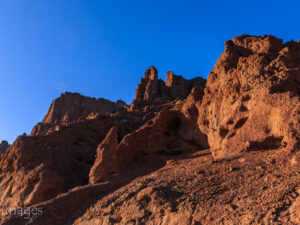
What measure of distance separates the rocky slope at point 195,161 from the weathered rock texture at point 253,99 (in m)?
0.05

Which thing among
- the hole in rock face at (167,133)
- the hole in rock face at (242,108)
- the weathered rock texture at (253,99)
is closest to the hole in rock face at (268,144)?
the weathered rock texture at (253,99)

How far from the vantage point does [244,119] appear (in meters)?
11.2

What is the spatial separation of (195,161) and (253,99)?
3.95 meters

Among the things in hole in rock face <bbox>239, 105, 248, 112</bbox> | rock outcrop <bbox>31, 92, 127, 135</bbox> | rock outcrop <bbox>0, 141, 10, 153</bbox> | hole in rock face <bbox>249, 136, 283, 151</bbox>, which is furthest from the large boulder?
rock outcrop <bbox>0, 141, 10, 153</bbox>

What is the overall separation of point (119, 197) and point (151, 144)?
692cm

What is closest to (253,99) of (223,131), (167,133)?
(223,131)

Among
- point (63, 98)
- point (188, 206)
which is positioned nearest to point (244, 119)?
point (188, 206)

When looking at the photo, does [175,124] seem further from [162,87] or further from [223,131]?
[162,87]

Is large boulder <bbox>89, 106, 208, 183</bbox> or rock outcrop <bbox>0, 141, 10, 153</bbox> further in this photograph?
rock outcrop <bbox>0, 141, 10, 153</bbox>

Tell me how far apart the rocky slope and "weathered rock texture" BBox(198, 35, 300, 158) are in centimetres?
5

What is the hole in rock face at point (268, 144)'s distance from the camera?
29.9 ft

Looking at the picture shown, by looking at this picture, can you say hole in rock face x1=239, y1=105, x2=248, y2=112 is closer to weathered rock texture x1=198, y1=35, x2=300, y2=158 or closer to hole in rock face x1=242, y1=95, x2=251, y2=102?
weathered rock texture x1=198, y1=35, x2=300, y2=158

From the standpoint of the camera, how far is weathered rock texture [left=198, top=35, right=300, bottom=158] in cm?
903

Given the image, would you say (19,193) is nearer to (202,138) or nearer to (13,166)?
(13,166)
